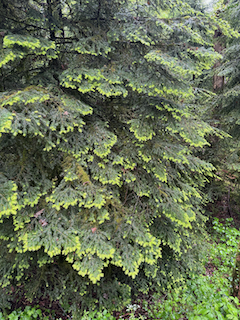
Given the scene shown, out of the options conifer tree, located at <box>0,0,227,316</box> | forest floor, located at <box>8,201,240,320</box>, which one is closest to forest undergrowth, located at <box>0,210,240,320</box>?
forest floor, located at <box>8,201,240,320</box>

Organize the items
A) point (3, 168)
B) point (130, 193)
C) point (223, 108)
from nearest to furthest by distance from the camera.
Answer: point (3, 168), point (130, 193), point (223, 108)

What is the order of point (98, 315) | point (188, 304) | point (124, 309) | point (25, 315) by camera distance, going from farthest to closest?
point (124, 309) < point (188, 304) < point (25, 315) < point (98, 315)

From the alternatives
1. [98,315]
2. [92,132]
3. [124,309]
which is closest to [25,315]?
[98,315]

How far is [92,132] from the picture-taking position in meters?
3.47

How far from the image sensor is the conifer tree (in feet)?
9.64

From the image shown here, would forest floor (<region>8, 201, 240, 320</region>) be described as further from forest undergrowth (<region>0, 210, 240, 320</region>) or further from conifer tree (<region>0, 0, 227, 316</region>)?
conifer tree (<region>0, 0, 227, 316</region>)

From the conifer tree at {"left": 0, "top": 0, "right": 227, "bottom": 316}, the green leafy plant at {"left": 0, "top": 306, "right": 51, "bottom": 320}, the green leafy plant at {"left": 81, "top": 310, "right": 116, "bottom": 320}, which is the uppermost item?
the conifer tree at {"left": 0, "top": 0, "right": 227, "bottom": 316}

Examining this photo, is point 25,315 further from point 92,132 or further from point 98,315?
point 92,132

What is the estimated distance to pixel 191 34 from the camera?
2971mm

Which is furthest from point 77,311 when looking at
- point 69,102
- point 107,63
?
point 107,63

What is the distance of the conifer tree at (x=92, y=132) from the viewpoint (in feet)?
9.64

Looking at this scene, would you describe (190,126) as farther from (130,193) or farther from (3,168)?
(3,168)

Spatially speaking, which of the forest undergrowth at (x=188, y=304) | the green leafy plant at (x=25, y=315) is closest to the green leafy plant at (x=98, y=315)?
the forest undergrowth at (x=188, y=304)

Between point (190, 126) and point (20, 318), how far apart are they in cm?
544
